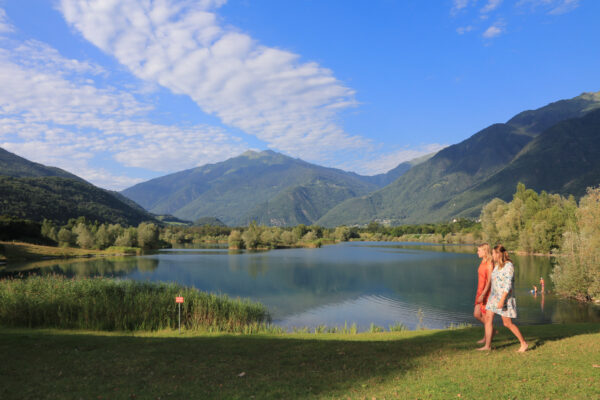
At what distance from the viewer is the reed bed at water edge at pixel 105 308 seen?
20281mm

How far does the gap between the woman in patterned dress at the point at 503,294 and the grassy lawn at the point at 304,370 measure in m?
0.78

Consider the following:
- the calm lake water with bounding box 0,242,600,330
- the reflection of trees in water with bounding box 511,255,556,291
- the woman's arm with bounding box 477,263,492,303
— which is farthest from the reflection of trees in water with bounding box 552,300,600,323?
the woman's arm with bounding box 477,263,492,303

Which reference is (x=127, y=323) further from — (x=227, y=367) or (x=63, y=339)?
(x=227, y=367)

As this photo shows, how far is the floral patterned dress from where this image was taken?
33.0 feet

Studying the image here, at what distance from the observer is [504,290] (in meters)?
10.1

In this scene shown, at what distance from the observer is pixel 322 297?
1478 inches

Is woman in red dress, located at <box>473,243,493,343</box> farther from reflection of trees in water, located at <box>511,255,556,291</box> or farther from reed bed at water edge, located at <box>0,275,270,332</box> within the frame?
reflection of trees in water, located at <box>511,255,556,291</box>

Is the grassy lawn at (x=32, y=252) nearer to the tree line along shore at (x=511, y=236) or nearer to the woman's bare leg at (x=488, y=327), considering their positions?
the tree line along shore at (x=511, y=236)

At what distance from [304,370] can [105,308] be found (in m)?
16.8

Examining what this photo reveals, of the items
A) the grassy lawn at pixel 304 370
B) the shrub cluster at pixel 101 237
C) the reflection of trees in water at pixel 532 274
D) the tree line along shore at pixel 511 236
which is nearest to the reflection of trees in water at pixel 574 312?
the tree line along shore at pixel 511 236

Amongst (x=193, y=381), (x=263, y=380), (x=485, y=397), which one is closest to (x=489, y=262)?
(x=485, y=397)

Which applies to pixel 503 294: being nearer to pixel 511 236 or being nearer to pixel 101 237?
pixel 511 236

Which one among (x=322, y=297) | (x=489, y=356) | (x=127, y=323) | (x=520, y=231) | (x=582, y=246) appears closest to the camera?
(x=489, y=356)

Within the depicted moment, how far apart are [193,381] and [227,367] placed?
136 centimetres
